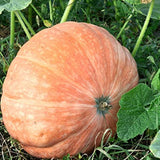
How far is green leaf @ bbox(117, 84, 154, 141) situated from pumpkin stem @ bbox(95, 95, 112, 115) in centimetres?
7

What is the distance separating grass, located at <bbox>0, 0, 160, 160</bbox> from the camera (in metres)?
1.89

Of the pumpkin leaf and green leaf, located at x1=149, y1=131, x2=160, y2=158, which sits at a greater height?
the pumpkin leaf

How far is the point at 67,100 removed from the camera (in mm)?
1656

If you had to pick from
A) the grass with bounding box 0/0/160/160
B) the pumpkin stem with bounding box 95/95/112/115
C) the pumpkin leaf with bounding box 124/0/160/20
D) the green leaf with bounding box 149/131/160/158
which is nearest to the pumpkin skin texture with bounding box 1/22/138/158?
the pumpkin stem with bounding box 95/95/112/115

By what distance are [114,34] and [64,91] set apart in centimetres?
114

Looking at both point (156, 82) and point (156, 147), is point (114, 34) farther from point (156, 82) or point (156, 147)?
point (156, 147)

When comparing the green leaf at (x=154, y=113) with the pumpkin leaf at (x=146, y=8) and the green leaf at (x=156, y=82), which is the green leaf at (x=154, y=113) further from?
the pumpkin leaf at (x=146, y=8)

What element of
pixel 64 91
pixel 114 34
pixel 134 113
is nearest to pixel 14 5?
pixel 64 91

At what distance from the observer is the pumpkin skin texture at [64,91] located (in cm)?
166

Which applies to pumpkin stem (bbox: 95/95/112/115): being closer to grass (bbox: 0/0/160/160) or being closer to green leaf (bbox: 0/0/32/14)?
grass (bbox: 0/0/160/160)

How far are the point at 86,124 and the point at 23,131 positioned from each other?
31 centimetres

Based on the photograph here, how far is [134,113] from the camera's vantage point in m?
1.73

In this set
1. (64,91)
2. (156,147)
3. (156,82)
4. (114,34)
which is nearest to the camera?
(156,147)

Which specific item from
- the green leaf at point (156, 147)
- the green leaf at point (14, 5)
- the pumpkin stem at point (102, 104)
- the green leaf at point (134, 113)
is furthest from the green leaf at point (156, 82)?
the green leaf at point (14, 5)
